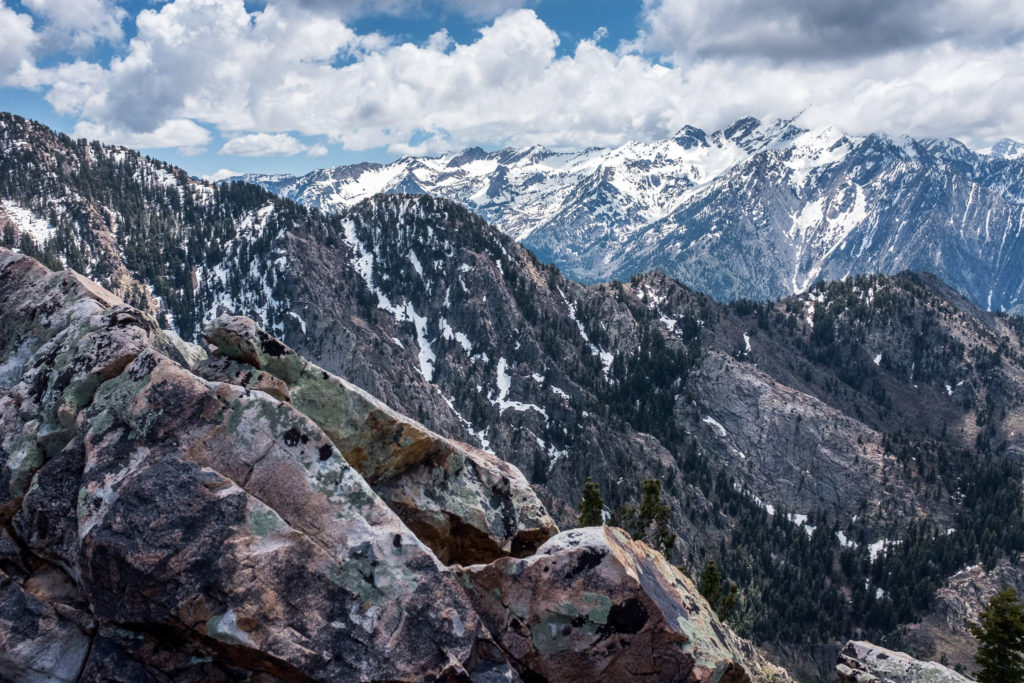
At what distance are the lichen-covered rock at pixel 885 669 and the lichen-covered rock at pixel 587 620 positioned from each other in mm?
10130

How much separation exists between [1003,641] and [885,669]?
2284 centimetres

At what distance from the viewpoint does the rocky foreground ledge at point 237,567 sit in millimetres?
15320

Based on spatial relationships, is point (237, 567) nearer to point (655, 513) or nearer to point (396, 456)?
point (396, 456)

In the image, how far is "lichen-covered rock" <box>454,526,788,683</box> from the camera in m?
19.0

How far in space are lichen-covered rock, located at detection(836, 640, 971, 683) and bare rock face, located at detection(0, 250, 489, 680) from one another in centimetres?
1924

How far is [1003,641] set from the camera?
40.7m

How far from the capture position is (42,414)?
64.9 feet

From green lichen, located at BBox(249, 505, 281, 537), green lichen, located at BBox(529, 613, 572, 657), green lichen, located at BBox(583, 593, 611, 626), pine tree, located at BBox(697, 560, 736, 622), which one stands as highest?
green lichen, located at BBox(249, 505, 281, 537)

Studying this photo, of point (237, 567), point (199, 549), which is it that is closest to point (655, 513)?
point (237, 567)

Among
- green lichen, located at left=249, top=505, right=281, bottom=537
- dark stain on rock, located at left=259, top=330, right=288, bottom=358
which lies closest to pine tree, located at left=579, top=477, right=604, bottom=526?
dark stain on rock, located at left=259, top=330, right=288, bottom=358

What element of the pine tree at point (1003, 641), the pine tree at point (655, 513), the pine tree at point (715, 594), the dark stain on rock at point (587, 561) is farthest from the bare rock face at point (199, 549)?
the pine tree at point (715, 594)

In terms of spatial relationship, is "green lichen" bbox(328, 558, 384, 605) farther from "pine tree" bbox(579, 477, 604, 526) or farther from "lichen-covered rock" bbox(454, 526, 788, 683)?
"pine tree" bbox(579, 477, 604, 526)

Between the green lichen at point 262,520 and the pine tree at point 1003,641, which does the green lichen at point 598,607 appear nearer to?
the green lichen at point 262,520

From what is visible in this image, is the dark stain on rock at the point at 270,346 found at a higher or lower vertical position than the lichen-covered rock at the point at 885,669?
higher
